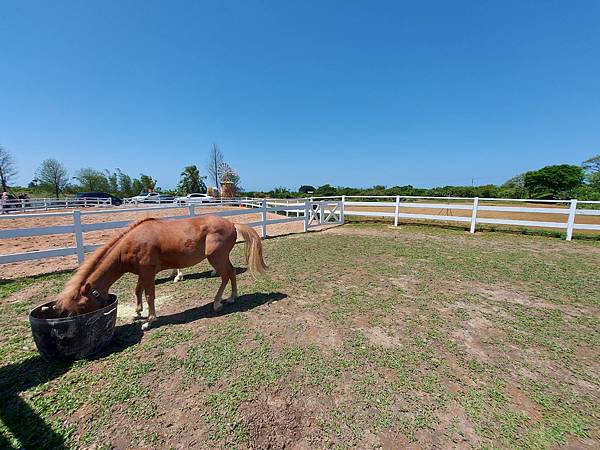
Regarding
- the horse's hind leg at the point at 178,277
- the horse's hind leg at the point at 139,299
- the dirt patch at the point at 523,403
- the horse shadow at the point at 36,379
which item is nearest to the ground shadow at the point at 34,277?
the horse's hind leg at the point at 178,277

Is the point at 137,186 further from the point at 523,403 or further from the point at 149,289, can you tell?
the point at 523,403

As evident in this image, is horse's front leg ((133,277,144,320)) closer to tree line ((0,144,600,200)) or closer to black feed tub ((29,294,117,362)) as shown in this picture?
Result: black feed tub ((29,294,117,362))

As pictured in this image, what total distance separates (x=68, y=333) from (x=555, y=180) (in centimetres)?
5622

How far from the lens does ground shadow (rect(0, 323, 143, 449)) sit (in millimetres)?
1671

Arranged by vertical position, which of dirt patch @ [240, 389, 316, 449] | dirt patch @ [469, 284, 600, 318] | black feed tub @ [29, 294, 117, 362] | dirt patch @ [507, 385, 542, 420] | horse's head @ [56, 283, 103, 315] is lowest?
dirt patch @ [507, 385, 542, 420]

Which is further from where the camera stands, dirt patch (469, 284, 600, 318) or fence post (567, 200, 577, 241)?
fence post (567, 200, 577, 241)

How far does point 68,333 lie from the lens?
2297 millimetres

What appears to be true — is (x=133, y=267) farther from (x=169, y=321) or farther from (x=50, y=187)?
(x=50, y=187)

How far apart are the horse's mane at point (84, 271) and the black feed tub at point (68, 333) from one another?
0.20m

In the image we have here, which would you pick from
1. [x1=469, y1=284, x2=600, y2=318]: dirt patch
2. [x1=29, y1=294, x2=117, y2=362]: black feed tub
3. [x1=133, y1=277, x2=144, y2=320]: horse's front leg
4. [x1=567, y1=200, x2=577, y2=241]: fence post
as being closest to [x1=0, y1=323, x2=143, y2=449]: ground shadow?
[x1=29, y1=294, x2=117, y2=362]: black feed tub

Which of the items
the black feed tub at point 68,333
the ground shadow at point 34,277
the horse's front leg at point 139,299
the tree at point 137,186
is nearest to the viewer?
the black feed tub at point 68,333

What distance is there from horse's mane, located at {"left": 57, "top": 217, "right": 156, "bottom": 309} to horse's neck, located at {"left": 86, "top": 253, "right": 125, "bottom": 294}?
0.05m

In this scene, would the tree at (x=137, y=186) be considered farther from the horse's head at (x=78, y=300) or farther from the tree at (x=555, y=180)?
the tree at (x=555, y=180)

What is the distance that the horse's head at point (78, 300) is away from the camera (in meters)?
2.40
